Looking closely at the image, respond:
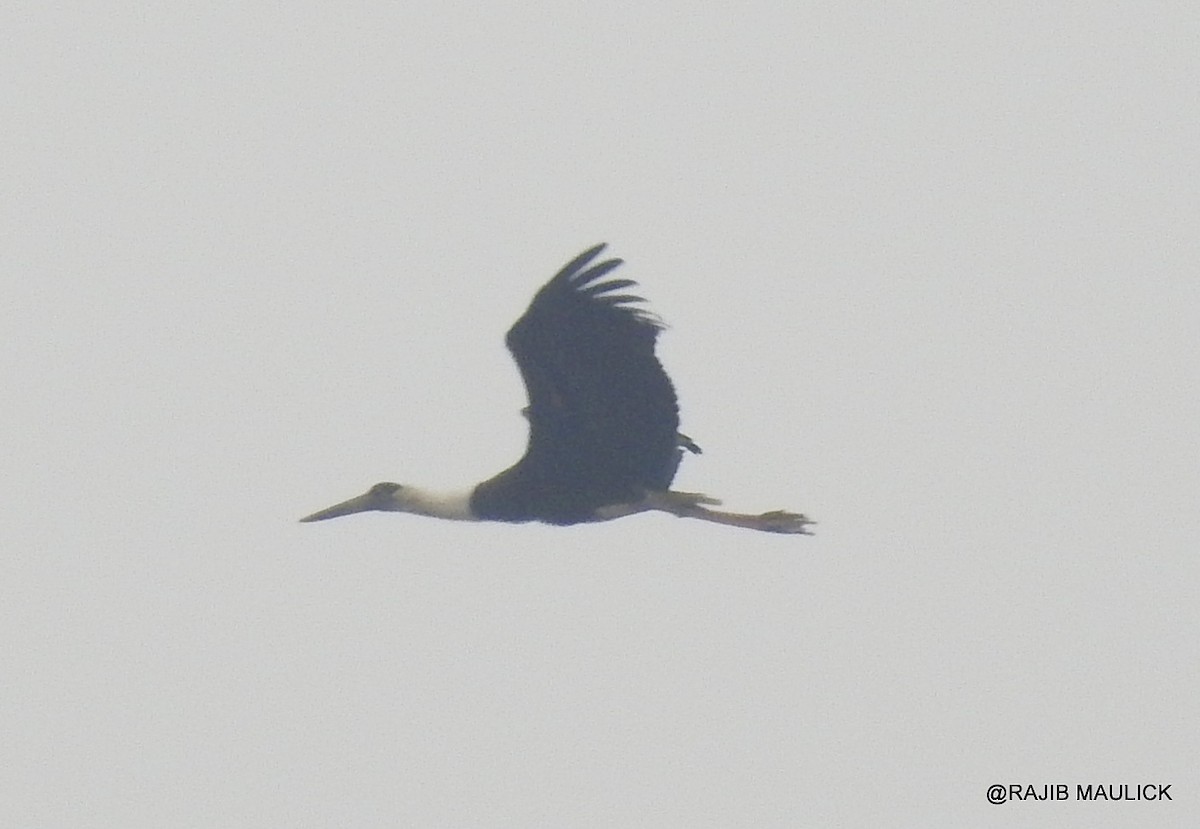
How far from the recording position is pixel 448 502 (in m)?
13.9

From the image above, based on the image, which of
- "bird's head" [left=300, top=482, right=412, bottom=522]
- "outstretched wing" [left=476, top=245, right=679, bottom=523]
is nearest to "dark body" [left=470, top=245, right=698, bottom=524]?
"outstretched wing" [left=476, top=245, right=679, bottom=523]

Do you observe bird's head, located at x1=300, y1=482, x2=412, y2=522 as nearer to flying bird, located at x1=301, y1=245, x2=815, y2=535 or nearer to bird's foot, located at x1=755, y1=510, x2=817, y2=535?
flying bird, located at x1=301, y1=245, x2=815, y2=535

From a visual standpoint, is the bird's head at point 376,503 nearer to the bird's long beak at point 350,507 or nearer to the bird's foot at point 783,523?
the bird's long beak at point 350,507

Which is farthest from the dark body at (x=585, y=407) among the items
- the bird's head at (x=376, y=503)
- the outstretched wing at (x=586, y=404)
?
the bird's head at (x=376, y=503)

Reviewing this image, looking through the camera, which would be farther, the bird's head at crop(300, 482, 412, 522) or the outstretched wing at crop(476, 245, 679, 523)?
the bird's head at crop(300, 482, 412, 522)

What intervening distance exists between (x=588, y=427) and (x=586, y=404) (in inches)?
8.5

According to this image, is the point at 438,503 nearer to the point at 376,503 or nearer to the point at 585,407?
the point at 376,503

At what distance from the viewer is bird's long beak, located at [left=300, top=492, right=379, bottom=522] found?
1435 centimetres

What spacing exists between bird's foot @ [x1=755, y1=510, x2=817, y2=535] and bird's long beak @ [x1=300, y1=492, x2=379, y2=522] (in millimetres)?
2241

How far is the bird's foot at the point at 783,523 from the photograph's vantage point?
13.8m

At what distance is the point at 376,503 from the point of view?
14.3 metres

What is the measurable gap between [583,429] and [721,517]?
109 centimetres

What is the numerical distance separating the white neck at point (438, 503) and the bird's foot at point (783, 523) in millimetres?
1575

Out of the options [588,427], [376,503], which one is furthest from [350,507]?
[588,427]
